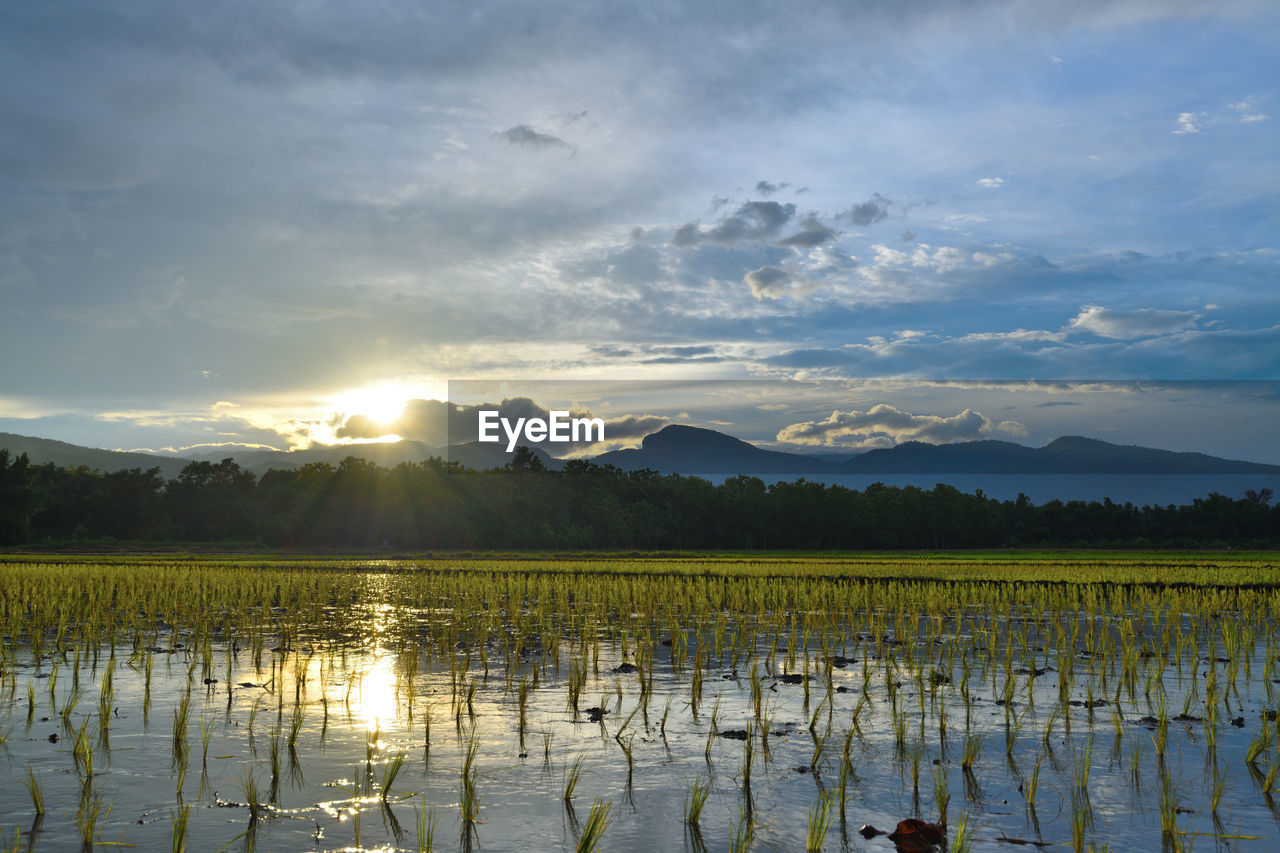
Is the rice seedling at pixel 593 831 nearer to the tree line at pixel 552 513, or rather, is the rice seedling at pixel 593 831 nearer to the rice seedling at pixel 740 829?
the rice seedling at pixel 740 829

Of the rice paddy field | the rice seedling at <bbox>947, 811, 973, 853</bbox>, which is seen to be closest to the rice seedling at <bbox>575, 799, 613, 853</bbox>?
the rice paddy field

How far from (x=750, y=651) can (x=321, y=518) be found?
83134 millimetres

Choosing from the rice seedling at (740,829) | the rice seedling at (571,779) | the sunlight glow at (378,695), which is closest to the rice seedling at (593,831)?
the rice seedling at (571,779)

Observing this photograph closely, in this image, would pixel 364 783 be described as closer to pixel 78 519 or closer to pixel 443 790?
pixel 443 790

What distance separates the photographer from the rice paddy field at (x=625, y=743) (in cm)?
611

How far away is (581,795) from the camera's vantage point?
690cm

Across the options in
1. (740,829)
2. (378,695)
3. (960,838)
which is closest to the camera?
(960,838)

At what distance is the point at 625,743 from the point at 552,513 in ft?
315

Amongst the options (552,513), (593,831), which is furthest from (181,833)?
(552,513)

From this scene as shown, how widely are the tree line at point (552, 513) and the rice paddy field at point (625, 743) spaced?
7549 cm

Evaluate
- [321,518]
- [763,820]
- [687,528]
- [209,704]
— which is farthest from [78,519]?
[763,820]

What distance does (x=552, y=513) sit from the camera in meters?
104

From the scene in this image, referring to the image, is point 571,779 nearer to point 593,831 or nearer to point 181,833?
point 593,831

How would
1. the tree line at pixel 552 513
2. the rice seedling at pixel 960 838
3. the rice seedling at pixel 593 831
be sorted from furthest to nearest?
the tree line at pixel 552 513 → the rice seedling at pixel 593 831 → the rice seedling at pixel 960 838
